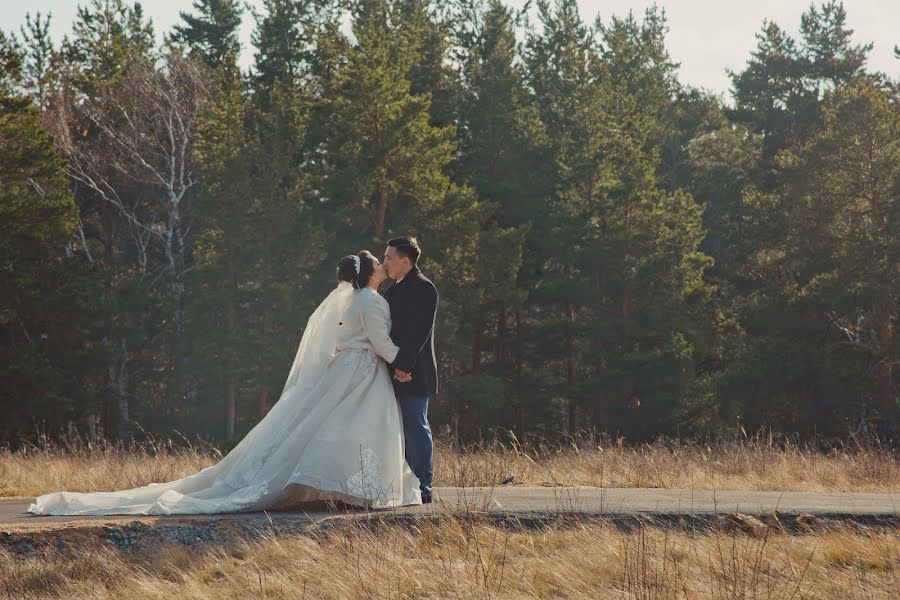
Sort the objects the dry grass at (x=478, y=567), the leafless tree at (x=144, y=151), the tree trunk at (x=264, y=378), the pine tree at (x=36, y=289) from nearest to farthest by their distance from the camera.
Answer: the dry grass at (x=478, y=567) → the pine tree at (x=36, y=289) → the tree trunk at (x=264, y=378) → the leafless tree at (x=144, y=151)

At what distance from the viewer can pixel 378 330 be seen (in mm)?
8742

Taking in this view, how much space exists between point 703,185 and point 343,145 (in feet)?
50.2

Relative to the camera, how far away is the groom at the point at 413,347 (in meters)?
8.73

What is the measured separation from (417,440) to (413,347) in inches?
29.8

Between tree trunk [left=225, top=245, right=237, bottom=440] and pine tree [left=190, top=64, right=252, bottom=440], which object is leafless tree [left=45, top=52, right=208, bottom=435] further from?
tree trunk [left=225, top=245, right=237, bottom=440]

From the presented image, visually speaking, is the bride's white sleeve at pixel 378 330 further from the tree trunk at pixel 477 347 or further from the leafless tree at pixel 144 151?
the leafless tree at pixel 144 151

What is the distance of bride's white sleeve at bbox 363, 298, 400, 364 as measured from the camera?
872cm

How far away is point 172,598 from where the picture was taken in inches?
252

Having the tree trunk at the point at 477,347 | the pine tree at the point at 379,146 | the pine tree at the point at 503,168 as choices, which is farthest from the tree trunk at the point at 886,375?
the pine tree at the point at 379,146

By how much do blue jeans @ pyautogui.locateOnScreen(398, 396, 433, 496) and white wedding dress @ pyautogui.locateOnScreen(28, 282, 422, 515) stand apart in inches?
4.1

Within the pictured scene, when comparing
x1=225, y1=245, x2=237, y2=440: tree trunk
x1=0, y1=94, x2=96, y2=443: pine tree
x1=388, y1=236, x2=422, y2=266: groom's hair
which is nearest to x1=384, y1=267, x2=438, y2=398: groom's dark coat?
x1=388, y1=236, x2=422, y2=266: groom's hair

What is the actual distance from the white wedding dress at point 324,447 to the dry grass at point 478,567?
33.7 inches

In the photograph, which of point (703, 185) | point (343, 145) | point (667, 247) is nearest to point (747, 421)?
point (667, 247)

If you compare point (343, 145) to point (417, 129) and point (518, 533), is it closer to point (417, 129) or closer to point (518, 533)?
point (417, 129)
